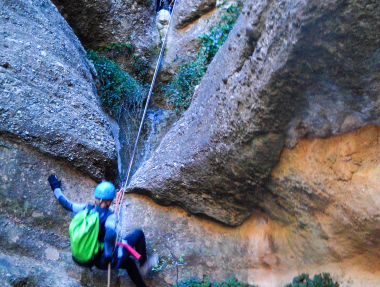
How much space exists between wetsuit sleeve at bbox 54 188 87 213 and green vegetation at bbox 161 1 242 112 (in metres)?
3.52

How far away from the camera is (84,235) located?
11.2 feet

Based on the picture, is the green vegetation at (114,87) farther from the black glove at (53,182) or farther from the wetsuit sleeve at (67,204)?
the wetsuit sleeve at (67,204)

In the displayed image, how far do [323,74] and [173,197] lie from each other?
222 centimetres

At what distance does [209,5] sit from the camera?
8398mm

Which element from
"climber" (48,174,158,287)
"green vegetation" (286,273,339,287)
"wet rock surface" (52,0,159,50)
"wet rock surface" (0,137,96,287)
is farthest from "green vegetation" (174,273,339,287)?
"wet rock surface" (52,0,159,50)

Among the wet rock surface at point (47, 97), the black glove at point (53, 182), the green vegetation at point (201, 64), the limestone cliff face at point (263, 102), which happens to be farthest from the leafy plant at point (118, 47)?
the black glove at point (53, 182)

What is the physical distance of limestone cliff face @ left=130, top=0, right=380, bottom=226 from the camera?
280 cm

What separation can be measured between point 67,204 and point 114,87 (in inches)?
146

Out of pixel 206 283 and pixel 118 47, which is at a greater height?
pixel 118 47

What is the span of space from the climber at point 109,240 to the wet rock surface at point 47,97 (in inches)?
21.5

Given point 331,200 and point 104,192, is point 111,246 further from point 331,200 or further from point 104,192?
point 331,200

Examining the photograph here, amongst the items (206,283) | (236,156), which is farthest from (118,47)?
(206,283)

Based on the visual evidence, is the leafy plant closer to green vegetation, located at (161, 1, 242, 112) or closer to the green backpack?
green vegetation, located at (161, 1, 242, 112)

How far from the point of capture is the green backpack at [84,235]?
3398mm
